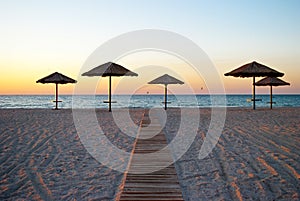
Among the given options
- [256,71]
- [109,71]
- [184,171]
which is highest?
[256,71]

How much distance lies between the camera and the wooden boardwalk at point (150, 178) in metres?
3.03

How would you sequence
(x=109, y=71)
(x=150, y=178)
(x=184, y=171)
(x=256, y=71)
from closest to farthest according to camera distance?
(x=150, y=178)
(x=184, y=171)
(x=109, y=71)
(x=256, y=71)

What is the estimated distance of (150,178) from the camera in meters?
3.64

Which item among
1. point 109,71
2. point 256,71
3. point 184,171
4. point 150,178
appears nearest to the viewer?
point 150,178

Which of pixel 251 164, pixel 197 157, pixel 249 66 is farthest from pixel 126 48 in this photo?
pixel 251 164

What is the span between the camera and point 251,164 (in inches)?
181

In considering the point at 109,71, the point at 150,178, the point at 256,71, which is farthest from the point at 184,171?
the point at 256,71

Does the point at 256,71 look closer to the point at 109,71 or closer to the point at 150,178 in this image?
the point at 109,71

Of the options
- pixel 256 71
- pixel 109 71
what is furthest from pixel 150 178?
pixel 256 71

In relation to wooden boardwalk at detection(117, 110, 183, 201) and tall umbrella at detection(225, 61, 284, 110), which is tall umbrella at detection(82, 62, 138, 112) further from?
wooden boardwalk at detection(117, 110, 183, 201)

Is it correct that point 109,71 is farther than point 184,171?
Yes

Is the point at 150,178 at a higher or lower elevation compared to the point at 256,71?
lower

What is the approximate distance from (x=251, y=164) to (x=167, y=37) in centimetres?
888

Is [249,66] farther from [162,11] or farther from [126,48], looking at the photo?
[126,48]
